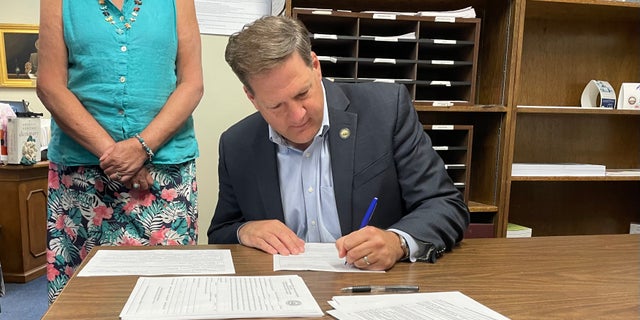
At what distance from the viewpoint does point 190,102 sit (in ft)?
4.44

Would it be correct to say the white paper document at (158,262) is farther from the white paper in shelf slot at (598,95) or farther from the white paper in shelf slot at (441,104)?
the white paper in shelf slot at (598,95)

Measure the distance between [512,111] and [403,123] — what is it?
958 millimetres

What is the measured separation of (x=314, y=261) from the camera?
0.95 meters

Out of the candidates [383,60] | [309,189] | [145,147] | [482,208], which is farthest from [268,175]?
[482,208]

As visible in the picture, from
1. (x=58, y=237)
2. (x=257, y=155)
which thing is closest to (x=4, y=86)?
(x=58, y=237)

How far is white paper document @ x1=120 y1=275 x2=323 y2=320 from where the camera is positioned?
683 mm

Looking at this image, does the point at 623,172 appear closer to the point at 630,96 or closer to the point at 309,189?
the point at 630,96

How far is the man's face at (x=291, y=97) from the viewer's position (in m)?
1.04

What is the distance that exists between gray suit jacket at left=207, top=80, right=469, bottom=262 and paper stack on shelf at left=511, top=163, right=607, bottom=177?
Answer: 104 centimetres

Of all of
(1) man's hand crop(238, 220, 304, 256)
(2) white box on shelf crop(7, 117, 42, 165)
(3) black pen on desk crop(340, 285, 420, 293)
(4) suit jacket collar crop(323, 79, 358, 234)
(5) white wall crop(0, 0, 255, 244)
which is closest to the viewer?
(3) black pen on desk crop(340, 285, 420, 293)

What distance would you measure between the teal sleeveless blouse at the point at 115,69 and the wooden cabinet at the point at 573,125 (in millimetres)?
1669

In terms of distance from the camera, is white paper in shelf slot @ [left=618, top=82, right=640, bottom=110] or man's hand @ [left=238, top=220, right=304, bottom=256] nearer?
man's hand @ [left=238, top=220, right=304, bottom=256]

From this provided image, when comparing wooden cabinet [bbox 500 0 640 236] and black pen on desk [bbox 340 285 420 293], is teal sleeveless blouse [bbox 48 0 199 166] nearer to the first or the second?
black pen on desk [bbox 340 285 420 293]

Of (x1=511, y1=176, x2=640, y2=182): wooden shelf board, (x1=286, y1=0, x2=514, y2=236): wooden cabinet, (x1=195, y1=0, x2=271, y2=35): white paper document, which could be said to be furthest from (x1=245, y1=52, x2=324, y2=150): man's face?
(x1=195, y1=0, x2=271, y2=35): white paper document
